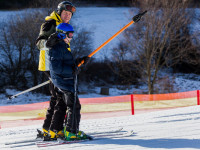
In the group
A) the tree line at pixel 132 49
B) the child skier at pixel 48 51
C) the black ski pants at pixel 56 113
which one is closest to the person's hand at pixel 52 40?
the child skier at pixel 48 51

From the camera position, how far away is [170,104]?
10094mm

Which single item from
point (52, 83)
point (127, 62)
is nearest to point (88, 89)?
point (127, 62)

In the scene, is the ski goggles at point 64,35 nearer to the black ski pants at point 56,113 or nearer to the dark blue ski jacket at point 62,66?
the dark blue ski jacket at point 62,66

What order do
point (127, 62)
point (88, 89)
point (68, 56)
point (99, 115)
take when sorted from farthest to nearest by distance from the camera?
point (88, 89), point (127, 62), point (99, 115), point (68, 56)

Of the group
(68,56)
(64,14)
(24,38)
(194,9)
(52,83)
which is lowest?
(52,83)

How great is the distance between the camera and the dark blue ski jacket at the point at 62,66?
11.4 feet

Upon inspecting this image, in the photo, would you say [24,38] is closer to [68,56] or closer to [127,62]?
[127,62]

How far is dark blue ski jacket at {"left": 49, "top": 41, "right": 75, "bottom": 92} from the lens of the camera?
346 centimetres

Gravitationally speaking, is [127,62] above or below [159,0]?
below

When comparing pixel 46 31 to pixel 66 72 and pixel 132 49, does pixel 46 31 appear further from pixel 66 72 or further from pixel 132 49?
pixel 132 49

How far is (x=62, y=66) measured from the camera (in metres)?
3.50

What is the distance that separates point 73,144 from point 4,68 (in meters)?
17.7

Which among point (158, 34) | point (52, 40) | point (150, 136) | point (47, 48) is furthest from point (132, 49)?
point (52, 40)

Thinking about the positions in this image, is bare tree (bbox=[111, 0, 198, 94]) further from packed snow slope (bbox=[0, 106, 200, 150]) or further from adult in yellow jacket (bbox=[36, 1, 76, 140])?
adult in yellow jacket (bbox=[36, 1, 76, 140])
